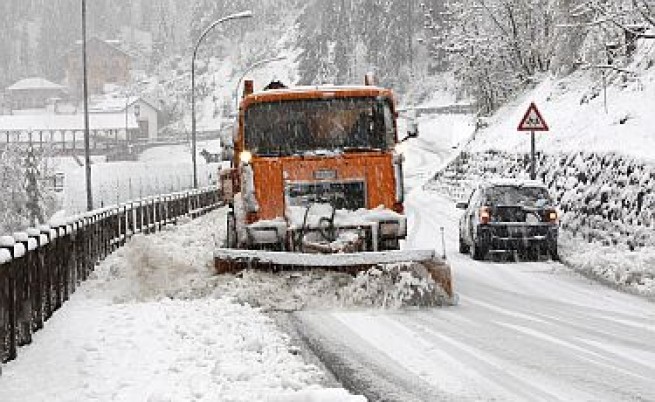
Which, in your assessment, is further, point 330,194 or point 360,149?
point 360,149

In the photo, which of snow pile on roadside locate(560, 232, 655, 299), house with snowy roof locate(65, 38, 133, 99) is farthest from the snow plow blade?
house with snowy roof locate(65, 38, 133, 99)

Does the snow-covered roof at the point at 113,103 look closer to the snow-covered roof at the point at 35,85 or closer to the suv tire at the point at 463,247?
the snow-covered roof at the point at 35,85

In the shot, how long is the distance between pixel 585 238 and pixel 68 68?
15256 centimetres

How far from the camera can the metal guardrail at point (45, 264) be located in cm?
908

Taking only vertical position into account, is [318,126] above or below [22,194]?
above

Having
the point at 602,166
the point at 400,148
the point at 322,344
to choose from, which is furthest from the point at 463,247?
the point at 322,344

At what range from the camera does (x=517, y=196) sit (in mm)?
18250

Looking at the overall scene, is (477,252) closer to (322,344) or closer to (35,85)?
(322,344)

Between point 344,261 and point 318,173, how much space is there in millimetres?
1989

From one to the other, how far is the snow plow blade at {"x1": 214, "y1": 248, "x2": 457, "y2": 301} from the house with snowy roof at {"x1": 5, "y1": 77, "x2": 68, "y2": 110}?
144906mm

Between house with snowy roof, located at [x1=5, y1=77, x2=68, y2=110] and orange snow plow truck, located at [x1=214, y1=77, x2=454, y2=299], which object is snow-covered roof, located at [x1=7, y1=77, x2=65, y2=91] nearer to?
house with snowy roof, located at [x1=5, y1=77, x2=68, y2=110]

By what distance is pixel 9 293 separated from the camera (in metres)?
9.11

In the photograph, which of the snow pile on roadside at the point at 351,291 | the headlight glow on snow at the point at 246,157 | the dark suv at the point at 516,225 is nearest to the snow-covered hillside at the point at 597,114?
the dark suv at the point at 516,225

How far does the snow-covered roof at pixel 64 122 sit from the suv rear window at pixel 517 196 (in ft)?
328
